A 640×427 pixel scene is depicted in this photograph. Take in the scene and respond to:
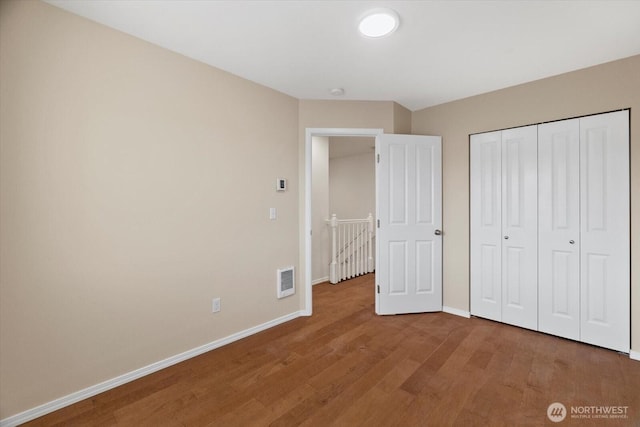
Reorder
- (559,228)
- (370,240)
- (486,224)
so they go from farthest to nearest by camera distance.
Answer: (370,240)
(486,224)
(559,228)

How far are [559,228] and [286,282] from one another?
8.74 ft

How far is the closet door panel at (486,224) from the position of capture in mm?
2916

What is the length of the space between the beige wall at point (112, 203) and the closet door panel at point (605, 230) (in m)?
2.93

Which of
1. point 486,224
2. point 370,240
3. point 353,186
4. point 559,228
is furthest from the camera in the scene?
point 353,186

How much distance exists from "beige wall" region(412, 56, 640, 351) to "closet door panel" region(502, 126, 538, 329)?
0.24m

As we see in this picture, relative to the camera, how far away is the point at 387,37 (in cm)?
198

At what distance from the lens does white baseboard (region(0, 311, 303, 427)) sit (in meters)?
1.60

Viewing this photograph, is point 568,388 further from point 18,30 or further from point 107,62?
point 18,30

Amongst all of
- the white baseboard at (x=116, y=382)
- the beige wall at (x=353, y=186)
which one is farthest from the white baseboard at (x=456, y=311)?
the beige wall at (x=353, y=186)

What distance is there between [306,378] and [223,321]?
0.95 meters

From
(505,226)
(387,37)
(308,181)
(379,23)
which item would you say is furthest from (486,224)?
(379,23)

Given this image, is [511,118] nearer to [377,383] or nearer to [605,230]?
[605,230]

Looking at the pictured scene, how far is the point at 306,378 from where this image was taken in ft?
6.50

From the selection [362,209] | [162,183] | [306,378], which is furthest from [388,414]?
[362,209]
